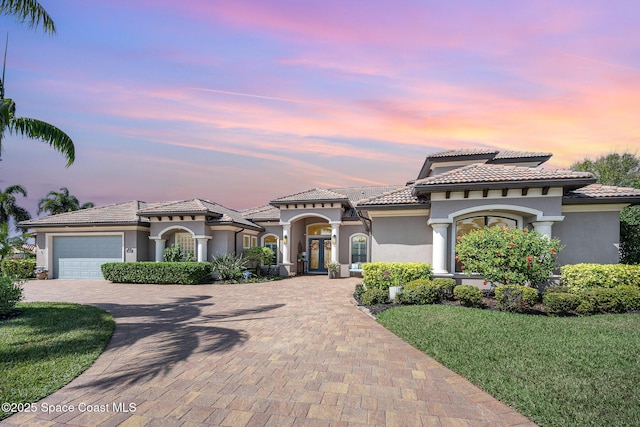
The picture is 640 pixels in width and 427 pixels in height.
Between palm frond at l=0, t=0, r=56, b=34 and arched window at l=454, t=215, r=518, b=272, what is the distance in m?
13.6

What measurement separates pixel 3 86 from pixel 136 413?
914 cm

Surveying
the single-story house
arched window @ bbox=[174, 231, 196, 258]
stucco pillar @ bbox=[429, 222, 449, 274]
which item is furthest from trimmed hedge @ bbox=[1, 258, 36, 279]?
stucco pillar @ bbox=[429, 222, 449, 274]

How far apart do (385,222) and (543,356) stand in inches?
290

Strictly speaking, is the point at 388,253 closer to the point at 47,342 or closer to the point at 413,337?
the point at 413,337

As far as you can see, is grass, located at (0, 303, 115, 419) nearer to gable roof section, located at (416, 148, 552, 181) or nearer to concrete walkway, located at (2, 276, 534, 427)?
concrete walkway, located at (2, 276, 534, 427)

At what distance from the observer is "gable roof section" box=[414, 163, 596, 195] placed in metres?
10.2

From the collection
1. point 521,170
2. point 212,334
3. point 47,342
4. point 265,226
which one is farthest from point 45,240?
point 521,170

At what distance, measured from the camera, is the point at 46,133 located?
9383 mm

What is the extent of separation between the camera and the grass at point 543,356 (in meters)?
3.92

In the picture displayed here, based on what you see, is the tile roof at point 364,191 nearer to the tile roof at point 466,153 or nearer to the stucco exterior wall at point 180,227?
the tile roof at point 466,153

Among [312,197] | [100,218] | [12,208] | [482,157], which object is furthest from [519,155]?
[12,208]

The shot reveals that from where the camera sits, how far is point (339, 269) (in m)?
19.6

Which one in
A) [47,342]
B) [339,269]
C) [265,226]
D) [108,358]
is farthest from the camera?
[265,226]

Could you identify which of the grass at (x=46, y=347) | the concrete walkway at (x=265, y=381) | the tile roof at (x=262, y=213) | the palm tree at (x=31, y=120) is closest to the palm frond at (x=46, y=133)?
the palm tree at (x=31, y=120)
